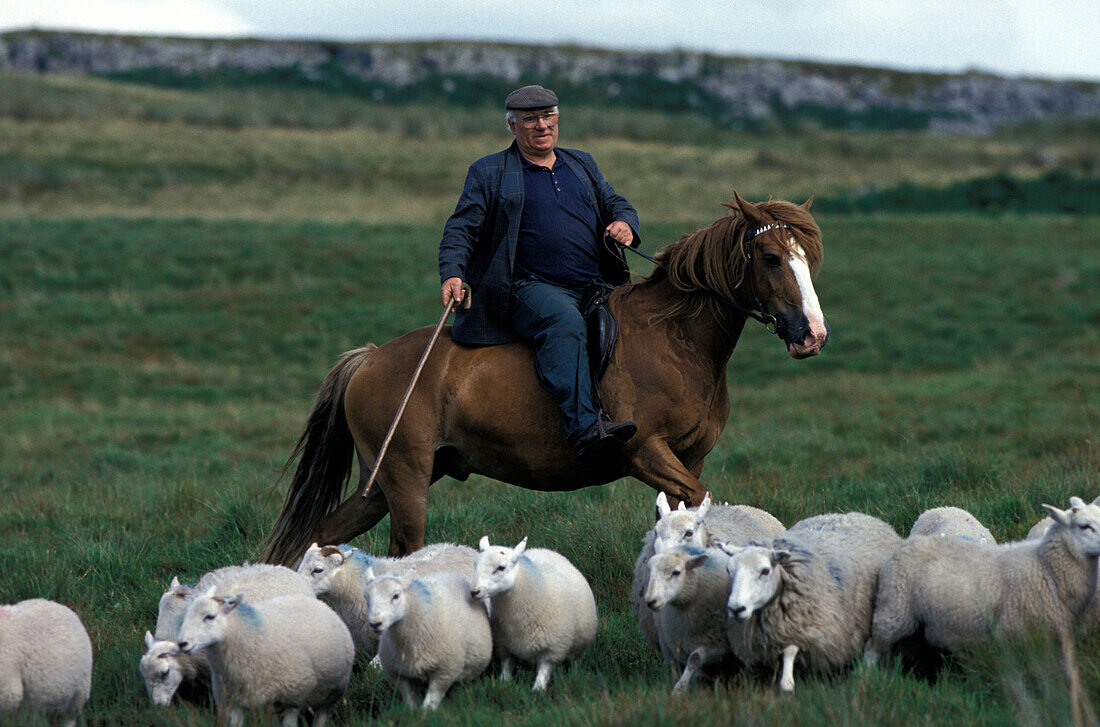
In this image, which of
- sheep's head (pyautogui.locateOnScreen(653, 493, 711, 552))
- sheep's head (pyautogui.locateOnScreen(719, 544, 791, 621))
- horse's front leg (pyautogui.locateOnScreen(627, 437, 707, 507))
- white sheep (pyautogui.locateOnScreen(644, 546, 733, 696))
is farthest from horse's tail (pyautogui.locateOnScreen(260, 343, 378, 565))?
sheep's head (pyautogui.locateOnScreen(719, 544, 791, 621))

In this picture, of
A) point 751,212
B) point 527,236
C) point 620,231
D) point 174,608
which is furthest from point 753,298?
point 174,608

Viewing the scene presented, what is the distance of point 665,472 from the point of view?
253 inches

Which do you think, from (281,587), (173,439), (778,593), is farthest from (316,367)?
(778,593)

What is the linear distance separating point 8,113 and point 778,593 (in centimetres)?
4635

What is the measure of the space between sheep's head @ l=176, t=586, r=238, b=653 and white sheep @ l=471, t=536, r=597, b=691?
3.81ft

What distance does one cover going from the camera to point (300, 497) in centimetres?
766

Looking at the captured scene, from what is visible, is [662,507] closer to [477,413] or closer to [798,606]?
[798,606]

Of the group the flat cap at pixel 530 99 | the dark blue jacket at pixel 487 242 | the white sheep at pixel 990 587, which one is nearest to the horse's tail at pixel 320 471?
the dark blue jacket at pixel 487 242

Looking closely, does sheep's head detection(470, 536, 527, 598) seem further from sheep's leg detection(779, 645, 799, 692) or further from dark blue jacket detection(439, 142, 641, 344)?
dark blue jacket detection(439, 142, 641, 344)

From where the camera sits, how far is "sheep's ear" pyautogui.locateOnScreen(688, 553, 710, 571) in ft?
16.9

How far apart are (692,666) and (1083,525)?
1855 mm

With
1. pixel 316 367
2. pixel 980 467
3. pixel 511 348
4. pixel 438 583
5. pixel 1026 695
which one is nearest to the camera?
pixel 1026 695

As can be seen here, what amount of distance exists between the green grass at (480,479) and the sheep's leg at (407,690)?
0.41 feet

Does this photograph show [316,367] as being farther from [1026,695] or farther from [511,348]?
[1026,695]
